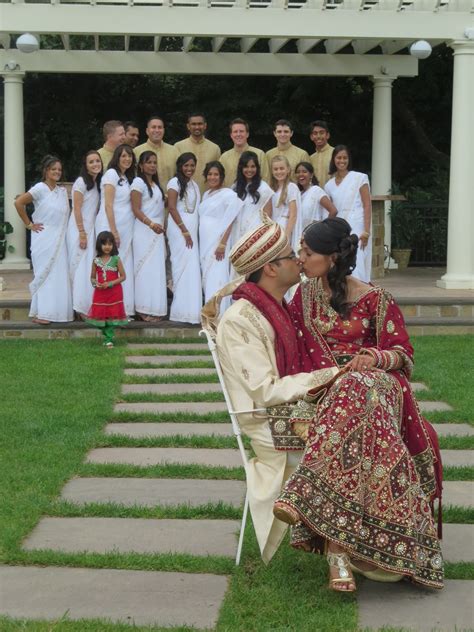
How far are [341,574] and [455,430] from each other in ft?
9.71

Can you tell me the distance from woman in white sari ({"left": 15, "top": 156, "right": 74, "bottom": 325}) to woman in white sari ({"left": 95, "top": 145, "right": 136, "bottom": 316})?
441 mm

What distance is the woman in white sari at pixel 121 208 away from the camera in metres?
11.0

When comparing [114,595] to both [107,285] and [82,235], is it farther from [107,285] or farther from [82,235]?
[82,235]

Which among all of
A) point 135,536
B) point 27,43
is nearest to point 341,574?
point 135,536

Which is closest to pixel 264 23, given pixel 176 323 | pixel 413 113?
pixel 176 323

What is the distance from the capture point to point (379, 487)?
14.9 ft

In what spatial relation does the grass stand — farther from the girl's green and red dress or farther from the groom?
the groom

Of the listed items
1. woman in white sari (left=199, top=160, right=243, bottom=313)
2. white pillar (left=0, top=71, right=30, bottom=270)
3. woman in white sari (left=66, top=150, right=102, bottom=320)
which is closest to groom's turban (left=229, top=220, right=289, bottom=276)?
woman in white sari (left=199, top=160, right=243, bottom=313)

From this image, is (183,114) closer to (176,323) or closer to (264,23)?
(264,23)

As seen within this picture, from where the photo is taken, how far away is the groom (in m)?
4.74

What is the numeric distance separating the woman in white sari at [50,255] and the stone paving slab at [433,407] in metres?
4.47

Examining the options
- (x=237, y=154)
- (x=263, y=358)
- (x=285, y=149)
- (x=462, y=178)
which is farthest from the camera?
(x=462, y=178)

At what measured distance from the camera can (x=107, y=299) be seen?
34.1ft

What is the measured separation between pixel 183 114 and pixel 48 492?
48.3 feet
